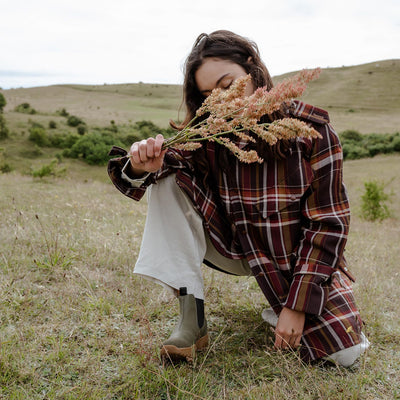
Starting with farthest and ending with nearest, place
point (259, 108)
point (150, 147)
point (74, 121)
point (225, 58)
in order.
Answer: point (74, 121) < point (225, 58) < point (150, 147) < point (259, 108)

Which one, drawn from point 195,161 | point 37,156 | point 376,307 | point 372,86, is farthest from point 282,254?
point 372,86

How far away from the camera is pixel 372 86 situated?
51.0 meters

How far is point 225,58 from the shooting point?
1.93 metres

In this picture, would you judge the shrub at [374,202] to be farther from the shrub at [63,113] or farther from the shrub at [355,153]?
the shrub at [63,113]

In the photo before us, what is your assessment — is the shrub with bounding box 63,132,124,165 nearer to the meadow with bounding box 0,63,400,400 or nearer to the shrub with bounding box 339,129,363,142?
the shrub with bounding box 339,129,363,142

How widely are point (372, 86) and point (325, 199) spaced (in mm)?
55835

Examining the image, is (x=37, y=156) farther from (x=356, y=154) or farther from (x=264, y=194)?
(x=264, y=194)

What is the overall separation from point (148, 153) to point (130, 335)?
968 mm

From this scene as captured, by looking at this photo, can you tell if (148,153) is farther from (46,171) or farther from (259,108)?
(46,171)

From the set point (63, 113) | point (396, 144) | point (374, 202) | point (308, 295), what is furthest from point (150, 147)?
point (63, 113)

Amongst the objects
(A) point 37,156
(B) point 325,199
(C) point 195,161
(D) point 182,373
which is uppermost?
(C) point 195,161

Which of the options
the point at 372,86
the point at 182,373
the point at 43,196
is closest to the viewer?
the point at 182,373

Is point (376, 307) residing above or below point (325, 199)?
below

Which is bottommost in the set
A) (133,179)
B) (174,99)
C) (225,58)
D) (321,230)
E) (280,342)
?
(280,342)
